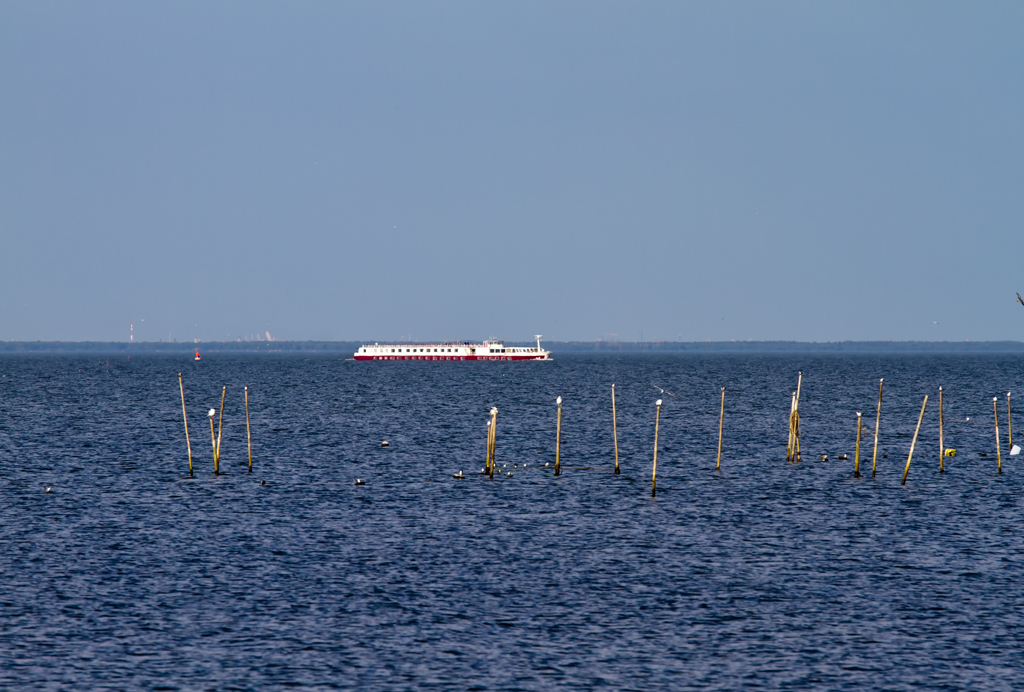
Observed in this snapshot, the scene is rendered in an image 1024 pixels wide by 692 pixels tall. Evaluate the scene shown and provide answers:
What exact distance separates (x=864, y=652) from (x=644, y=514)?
20186 millimetres

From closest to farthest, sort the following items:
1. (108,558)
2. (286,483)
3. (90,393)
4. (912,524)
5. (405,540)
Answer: (108,558) < (405,540) < (912,524) < (286,483) < (90,393)

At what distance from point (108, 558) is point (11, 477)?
Answer: 24547mm

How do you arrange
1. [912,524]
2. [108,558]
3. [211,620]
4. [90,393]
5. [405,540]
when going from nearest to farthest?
1. [211,620]
2. [108,558]
3. [405,540]
4. [912,524]
5. [90,393]

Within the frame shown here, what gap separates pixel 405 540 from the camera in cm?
4059

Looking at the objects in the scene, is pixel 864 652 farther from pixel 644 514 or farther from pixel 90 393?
pixel 90 393

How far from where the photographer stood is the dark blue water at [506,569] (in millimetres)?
25750

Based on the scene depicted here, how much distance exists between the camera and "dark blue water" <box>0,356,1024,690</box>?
84.5 ft

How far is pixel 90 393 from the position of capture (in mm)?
149750

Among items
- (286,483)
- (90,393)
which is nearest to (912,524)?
(286,483)

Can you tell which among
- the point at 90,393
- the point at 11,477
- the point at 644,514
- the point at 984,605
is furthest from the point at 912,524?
the point at 90,393

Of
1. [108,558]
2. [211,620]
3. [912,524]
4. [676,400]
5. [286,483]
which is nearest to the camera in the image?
[211,620]

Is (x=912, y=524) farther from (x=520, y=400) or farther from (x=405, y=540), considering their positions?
(x=520, y=400)

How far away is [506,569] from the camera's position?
35.5 metres

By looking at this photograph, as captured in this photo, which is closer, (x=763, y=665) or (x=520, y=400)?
(x=763, y=665)
